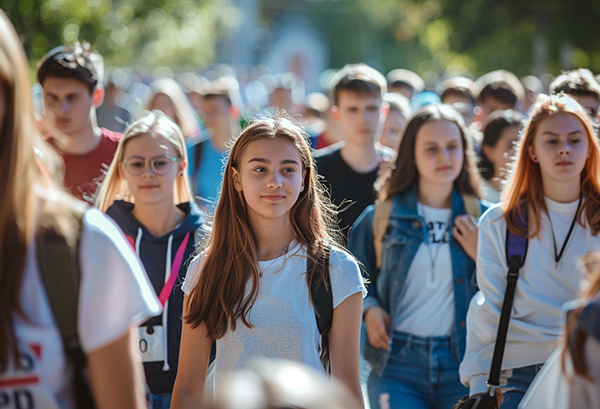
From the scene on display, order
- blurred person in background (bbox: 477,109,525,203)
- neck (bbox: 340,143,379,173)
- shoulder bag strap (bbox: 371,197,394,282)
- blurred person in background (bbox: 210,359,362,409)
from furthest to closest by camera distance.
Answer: blurred person in background (bbox: 477,109,525,203), neck (bbox: 340,143,379,173), shoulder bag strap (bbox: 371,197,394,282), blurred person in background (bbox: 210,359,362,409)

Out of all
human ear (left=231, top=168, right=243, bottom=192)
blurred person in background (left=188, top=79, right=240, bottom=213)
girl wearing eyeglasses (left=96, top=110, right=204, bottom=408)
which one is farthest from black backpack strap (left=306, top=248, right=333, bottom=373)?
blurred person in background (left=188, top=79, right=240, bottom=213)

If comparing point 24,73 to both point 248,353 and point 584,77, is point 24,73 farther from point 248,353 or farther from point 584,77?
point 584,77

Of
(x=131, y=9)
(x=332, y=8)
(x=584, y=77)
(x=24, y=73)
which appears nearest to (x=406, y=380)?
(x=584, y=77)

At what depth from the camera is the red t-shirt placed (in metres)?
5.34

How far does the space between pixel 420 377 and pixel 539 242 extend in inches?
40.9

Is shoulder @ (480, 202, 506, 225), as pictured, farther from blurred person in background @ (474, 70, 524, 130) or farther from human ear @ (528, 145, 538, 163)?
blurred person in background @ (474, 70, 524, 130)

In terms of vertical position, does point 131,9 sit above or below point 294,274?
above

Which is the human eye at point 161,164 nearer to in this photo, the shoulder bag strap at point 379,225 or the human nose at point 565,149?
the shoulder bag strap at point 379,225

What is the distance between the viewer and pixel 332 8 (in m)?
79.9

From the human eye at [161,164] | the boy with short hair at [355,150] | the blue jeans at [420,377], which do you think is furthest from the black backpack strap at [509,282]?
the human eye at [161,164]

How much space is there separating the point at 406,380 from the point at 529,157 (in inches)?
56.6

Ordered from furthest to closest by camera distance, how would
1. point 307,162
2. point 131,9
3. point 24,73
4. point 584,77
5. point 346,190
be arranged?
point 131,9
point 346,190
point 584,77
point 307,162
point 24,73

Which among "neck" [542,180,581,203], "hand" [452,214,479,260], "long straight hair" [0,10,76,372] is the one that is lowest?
"hand" [452,214,479,260]

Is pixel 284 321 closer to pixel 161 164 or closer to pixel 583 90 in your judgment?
pixel 161 164
